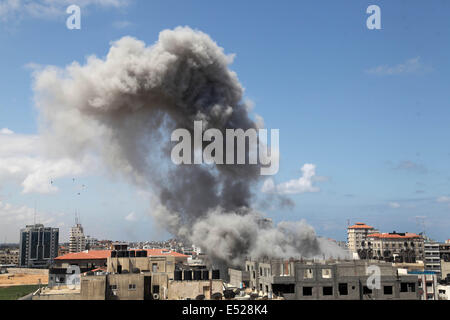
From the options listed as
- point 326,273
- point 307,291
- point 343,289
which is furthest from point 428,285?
point 307,291

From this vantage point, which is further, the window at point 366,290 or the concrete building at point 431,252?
the concrete building at point 431,252

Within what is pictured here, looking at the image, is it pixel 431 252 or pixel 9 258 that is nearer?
pixel 431 252

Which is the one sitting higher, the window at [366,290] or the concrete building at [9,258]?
the window at [366,290]

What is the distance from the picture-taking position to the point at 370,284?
120ft

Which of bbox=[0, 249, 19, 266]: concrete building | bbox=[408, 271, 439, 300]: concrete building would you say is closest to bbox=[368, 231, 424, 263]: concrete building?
bbox=[408, 271, 439, 300]: concrete building

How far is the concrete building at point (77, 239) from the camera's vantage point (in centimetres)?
17100

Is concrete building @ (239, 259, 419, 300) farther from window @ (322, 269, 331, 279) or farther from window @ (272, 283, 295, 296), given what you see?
window @ (322, 269, 331, 279)

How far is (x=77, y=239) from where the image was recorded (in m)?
173

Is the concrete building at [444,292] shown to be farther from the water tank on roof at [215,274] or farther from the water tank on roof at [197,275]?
the water tank on roof at [197,275]

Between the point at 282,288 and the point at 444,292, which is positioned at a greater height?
the point at 282,288

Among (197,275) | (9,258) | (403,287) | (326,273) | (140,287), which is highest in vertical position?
(197,275)

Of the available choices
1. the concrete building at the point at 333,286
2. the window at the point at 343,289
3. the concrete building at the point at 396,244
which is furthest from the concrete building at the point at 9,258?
the window at the point at 343,289

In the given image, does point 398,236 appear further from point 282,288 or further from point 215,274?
point 215,274
